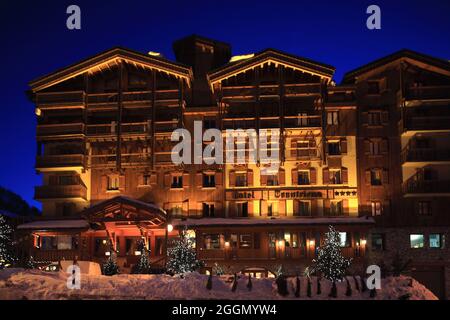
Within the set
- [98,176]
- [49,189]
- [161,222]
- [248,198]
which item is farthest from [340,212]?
[49,189]

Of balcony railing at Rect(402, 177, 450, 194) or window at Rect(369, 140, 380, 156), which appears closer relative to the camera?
balcony railing at Rect(402, 177, 450, 194)

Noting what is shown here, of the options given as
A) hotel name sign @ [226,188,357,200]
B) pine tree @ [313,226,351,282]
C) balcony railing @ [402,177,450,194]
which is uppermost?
balcony railing @ [402,177,450,194]

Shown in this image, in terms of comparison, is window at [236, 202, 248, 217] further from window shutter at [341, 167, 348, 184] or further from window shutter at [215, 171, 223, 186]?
window shutter at [341, 167, 348, 184]

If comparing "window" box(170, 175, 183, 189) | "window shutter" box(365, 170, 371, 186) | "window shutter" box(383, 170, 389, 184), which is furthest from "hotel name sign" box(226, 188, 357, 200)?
"window" box(170, 175, 183, 189)

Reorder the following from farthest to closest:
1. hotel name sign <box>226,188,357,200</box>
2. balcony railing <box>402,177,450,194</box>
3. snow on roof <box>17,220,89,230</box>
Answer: hotel name sign <box>226,188,357,200</box> → snow on roof <box>17,220,89,230</box> → balcony railing <box>402,177,450,194</box>

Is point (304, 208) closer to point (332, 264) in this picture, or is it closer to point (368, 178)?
point (368, 178)

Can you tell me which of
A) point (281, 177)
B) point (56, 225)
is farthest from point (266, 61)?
point (56, 225)

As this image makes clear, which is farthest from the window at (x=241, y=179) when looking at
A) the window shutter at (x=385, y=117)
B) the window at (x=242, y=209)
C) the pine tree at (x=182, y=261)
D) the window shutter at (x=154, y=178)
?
the pine tree at (x=182, y=261)

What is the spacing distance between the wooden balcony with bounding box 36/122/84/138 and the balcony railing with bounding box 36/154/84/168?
5.43ft

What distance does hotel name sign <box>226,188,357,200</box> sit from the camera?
51531 mm

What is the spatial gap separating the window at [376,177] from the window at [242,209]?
944cm

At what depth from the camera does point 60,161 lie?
53031 mm

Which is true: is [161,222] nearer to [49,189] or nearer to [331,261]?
[49,189]
